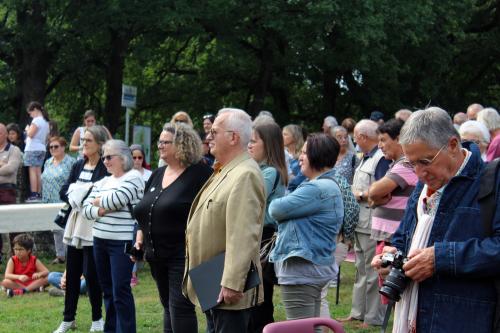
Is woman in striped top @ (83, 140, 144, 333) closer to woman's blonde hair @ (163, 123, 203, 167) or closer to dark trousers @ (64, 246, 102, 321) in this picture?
dark trousers @ (64, 246, 102, 321)

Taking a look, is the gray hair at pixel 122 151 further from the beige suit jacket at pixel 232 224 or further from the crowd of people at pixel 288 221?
the beige suit jacket at pixel 232 224

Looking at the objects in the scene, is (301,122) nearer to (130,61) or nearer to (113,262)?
(130,61)

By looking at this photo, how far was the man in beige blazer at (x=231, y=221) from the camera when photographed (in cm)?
507

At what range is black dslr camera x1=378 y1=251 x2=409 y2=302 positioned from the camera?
3.89 metres

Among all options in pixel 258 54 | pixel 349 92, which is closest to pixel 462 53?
pixel 349 92

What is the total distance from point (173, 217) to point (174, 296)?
557 mm

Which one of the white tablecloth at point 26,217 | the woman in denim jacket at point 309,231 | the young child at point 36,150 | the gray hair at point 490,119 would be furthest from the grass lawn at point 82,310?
the young child at point 36,150

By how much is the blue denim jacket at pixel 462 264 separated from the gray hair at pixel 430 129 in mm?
153

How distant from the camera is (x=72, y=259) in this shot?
866 cm

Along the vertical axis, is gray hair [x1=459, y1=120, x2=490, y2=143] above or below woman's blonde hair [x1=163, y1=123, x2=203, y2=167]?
above

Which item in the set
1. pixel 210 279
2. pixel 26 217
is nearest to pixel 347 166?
pixel 26 217

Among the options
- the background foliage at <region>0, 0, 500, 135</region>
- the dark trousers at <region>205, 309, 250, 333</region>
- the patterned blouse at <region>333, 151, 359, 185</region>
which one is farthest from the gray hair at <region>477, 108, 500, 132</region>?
the background foliage at <region>0, 0, 500, 135</region>

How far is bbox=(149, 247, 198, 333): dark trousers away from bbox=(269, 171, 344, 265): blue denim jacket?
0.71 meters

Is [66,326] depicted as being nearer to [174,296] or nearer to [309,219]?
[174,296]
